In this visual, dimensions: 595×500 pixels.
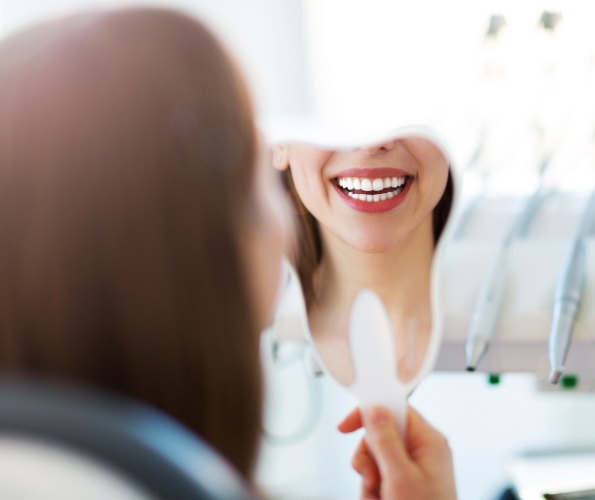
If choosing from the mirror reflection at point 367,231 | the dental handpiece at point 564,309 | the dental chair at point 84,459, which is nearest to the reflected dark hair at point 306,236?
the mirror reflection at point 367,231

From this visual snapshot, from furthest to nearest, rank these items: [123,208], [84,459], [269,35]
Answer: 1. [269,35]
2. [123,208]
3. [84,459]

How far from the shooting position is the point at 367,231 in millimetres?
457

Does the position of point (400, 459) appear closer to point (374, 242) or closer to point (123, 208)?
point (374, 242)

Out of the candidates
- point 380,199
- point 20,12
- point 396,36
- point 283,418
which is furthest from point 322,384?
point 20,12

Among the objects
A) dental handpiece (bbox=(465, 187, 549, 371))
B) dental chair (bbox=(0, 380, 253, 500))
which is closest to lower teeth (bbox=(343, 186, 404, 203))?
dental handpiece (bbox=(465, 187, 549, 371))

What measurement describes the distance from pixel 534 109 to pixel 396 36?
0.23 meters

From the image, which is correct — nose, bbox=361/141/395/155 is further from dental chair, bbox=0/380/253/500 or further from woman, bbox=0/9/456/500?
dental chair, bbox=0/380/253/500

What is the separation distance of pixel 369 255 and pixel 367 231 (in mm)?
23

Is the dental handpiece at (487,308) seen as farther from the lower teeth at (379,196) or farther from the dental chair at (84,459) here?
the dental chair at (84,459)

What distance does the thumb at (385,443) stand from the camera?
0.44m

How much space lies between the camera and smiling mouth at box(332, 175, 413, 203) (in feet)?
1.44

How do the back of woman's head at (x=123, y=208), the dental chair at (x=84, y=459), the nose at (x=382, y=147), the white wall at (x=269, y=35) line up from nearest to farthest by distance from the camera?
the dental chair at (x=84, y=459) → the back of woman's head at (x=123, y=208) → the nose at (x=382, y=147) → the white wall at (x=269, y=35)

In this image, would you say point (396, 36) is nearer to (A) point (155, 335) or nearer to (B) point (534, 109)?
(B) point (534, 109)

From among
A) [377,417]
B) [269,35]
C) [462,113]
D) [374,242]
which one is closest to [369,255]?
[374,242]
